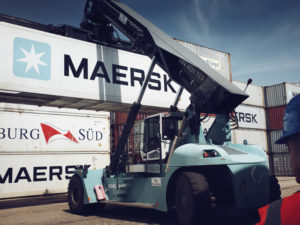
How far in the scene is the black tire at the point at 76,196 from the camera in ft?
28.2

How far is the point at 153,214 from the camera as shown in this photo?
796cm

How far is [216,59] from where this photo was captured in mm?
20031

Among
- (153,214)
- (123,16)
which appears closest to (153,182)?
(153,214)

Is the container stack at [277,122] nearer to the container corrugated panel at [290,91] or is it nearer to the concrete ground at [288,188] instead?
the container corrugated panel at [290,91]

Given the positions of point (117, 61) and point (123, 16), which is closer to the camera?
point (123, 16)

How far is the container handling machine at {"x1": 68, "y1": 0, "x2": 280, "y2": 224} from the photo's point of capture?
5766mm

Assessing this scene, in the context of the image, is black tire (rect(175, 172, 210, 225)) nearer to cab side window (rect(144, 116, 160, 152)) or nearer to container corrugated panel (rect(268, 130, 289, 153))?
→ cab side window (rect(144, 116, 160, 152))

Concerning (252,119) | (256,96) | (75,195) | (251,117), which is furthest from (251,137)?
(75,195)

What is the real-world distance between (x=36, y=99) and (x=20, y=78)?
1.16 m

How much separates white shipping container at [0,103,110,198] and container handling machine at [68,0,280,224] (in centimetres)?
468

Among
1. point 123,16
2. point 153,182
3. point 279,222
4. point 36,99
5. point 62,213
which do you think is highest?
point 123,16

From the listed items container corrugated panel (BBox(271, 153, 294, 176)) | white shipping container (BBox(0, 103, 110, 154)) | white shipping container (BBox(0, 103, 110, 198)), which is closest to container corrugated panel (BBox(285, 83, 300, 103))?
container corrugated panel (BBox(271, 153, 294, 176))

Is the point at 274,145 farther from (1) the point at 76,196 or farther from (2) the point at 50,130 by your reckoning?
(1) the point at 76,196

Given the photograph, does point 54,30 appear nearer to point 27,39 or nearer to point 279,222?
point 27,39
